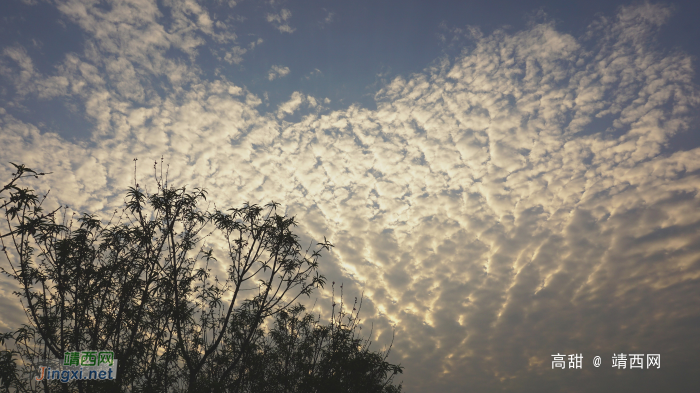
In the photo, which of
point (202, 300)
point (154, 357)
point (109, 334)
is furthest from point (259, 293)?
point (109, 334)

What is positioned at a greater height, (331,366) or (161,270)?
(161,270)

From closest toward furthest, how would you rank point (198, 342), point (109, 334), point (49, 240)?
point (49, 240) < point (109, 334) < point (198, 342)

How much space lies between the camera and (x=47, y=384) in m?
7.26

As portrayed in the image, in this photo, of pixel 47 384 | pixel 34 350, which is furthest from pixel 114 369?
pixel 34 350

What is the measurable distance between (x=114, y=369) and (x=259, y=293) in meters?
3.88

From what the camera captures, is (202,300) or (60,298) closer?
(60,298)

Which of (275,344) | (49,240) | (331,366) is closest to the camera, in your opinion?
(49,240)

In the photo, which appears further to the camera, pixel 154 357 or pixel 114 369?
pixel 154 357

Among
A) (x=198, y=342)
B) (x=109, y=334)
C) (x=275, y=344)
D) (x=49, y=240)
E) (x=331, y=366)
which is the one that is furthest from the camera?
(x=275, y=344)

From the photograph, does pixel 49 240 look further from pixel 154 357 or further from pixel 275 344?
pixel 275 344

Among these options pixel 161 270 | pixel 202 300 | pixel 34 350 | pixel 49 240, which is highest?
pixel 49 240

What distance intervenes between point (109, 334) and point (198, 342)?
2.72 meters

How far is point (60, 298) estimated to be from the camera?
7.53m

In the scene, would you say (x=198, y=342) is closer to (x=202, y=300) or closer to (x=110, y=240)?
(x=202, y=300)
